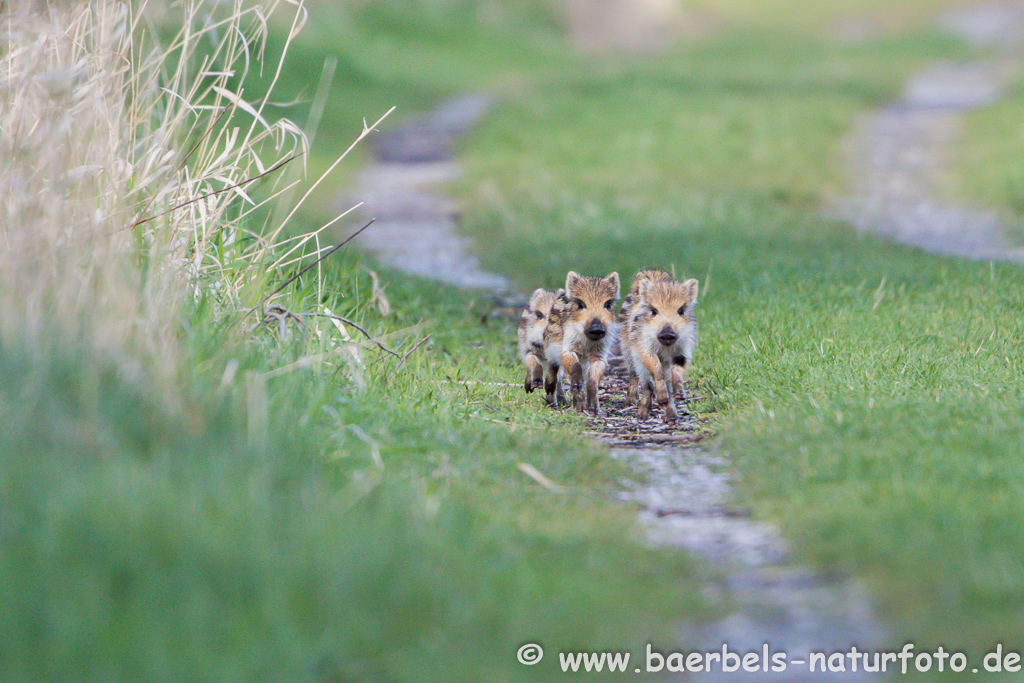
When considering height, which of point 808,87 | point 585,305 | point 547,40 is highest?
point 547,40

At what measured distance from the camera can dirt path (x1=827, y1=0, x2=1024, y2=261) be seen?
12383mm

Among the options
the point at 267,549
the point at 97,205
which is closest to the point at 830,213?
the point at 97,205

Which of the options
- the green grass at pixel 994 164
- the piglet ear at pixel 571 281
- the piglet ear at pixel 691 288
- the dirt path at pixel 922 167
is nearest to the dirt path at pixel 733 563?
the piglet ear at pixel 691 288

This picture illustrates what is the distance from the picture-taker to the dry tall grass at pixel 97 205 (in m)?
5.43

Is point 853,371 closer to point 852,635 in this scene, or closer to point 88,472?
point 852,635

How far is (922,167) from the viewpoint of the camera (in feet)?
54.6

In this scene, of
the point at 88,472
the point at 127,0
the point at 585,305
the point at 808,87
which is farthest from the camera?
the point at 808,87

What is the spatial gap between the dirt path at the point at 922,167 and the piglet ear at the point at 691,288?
4398mm

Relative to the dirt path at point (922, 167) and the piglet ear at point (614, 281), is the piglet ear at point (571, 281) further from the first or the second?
the dirt path at point (922, 167)

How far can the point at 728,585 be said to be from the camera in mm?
4660

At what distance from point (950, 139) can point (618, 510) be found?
15.2 metres

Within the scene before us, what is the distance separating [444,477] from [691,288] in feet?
9.24

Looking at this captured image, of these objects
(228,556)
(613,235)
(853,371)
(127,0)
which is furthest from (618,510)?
(613,235)

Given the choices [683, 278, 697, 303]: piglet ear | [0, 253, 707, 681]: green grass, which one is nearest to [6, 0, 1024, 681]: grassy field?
[0, 253, 707, 681]: green grass
